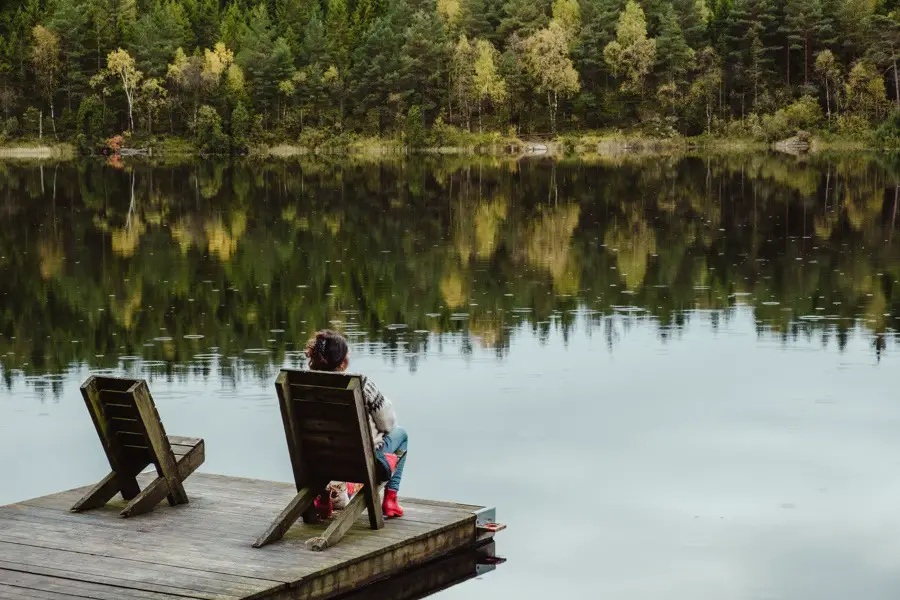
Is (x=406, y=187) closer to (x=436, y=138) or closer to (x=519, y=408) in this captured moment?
(x=519, y=408)

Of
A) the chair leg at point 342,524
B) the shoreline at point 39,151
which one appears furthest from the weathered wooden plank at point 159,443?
the shoreline at point 39,151

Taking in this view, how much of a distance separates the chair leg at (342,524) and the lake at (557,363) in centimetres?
84

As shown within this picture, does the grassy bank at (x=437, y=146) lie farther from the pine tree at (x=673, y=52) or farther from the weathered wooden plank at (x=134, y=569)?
the weathered wooden plank at (x=134, y=569)

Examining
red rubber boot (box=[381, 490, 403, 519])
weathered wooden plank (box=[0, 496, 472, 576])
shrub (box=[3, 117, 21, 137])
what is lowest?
weathered wooden plank (box=[0, 496, 472, 576])

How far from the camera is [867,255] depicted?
30047 mm

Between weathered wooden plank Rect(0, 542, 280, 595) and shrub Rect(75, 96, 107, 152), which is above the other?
shrub Rect(75, 96, 107, 152)

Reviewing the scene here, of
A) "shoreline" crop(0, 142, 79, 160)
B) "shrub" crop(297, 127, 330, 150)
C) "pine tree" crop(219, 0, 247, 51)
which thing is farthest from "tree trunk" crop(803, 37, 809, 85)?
"shoreline" crop(0, 142, 79, 160)

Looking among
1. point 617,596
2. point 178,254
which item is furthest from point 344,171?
point 617,596

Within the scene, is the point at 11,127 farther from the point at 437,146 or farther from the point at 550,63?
the point at 550,63

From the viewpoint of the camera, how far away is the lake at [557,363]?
10.6m

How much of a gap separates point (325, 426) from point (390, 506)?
98 cm

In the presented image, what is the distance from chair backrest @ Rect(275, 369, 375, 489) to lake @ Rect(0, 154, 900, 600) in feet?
3.80

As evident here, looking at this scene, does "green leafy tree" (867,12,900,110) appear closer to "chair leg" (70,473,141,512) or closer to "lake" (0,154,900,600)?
"lake" (0,154,900,600)

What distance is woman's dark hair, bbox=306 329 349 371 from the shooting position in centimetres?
923
